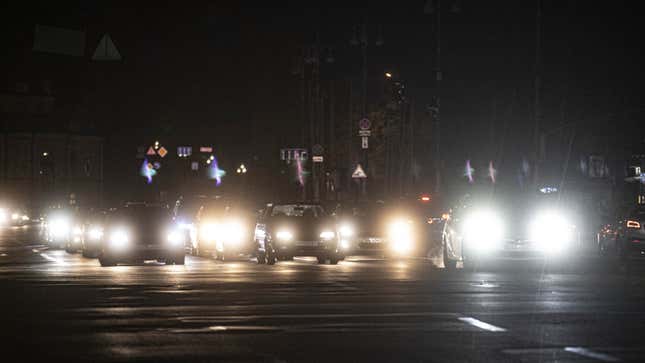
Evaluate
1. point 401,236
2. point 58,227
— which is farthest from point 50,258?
point 58,227

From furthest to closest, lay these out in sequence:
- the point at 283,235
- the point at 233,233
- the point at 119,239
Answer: the point at 233,233 → the point at 283,235 → the point at 119,239

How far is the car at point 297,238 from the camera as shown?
34.0 metres

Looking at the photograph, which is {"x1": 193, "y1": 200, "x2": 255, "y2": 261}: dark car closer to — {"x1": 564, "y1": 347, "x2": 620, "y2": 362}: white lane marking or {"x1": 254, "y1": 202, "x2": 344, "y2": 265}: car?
{"x1": 254, "y1": 202, "x2": 344, "y2": 265}: car

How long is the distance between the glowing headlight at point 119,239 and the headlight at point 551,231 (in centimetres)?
1243

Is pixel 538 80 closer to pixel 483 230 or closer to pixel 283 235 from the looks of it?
pixel 483 230

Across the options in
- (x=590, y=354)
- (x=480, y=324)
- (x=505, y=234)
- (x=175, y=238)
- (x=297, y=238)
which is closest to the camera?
(x=590, y=354)

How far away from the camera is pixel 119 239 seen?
3338 cm

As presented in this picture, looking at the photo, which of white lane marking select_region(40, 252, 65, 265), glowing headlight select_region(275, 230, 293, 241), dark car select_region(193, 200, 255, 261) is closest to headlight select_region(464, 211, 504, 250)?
glowing headlight select_region(275, 230, 293, 241)

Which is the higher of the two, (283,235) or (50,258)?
(283,235)

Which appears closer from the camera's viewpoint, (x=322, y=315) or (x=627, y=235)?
(x=322, y=315)

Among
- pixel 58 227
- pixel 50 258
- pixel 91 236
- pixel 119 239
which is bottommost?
pixel 50 258

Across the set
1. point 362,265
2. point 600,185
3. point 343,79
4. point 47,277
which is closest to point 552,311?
point 47,277

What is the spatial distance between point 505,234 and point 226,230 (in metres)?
8.18

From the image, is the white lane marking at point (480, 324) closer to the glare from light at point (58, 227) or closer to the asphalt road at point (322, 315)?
the asphalt road at point (322, 315)
